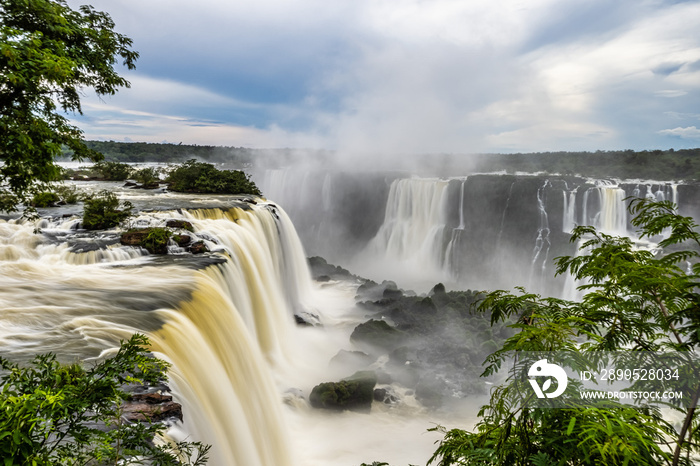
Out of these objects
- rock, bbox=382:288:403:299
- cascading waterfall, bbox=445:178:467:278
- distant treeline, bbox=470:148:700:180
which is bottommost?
rock, bbox=382:288:403:299

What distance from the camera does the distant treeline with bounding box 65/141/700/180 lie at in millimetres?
35250

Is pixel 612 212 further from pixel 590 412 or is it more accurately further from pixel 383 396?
pixel 590 412

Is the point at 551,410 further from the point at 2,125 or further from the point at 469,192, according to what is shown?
the point at 469,192

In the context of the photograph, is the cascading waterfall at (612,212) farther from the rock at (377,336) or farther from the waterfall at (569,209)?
the rock at (377,336)

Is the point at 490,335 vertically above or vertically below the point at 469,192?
below

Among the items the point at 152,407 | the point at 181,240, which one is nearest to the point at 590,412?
the point at 152,407

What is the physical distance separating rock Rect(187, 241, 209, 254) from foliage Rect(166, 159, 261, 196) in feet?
34.3

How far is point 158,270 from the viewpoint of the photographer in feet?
28.5

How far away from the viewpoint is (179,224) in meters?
11.5

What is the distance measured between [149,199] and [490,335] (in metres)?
15.9

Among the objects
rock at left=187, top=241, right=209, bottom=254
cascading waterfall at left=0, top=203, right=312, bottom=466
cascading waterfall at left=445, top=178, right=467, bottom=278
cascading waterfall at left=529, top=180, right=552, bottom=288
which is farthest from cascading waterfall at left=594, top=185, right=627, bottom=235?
rock at left=187, top=241, right=209, bottom=254

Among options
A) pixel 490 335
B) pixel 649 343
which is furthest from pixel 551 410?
pixel 490 335

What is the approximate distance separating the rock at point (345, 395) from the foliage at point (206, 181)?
14314 millimetres

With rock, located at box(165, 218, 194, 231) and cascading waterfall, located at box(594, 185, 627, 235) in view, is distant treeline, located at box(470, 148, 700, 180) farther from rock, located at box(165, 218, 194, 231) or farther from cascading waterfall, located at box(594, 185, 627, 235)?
rock, located at box(165, 218, 194, 231)
